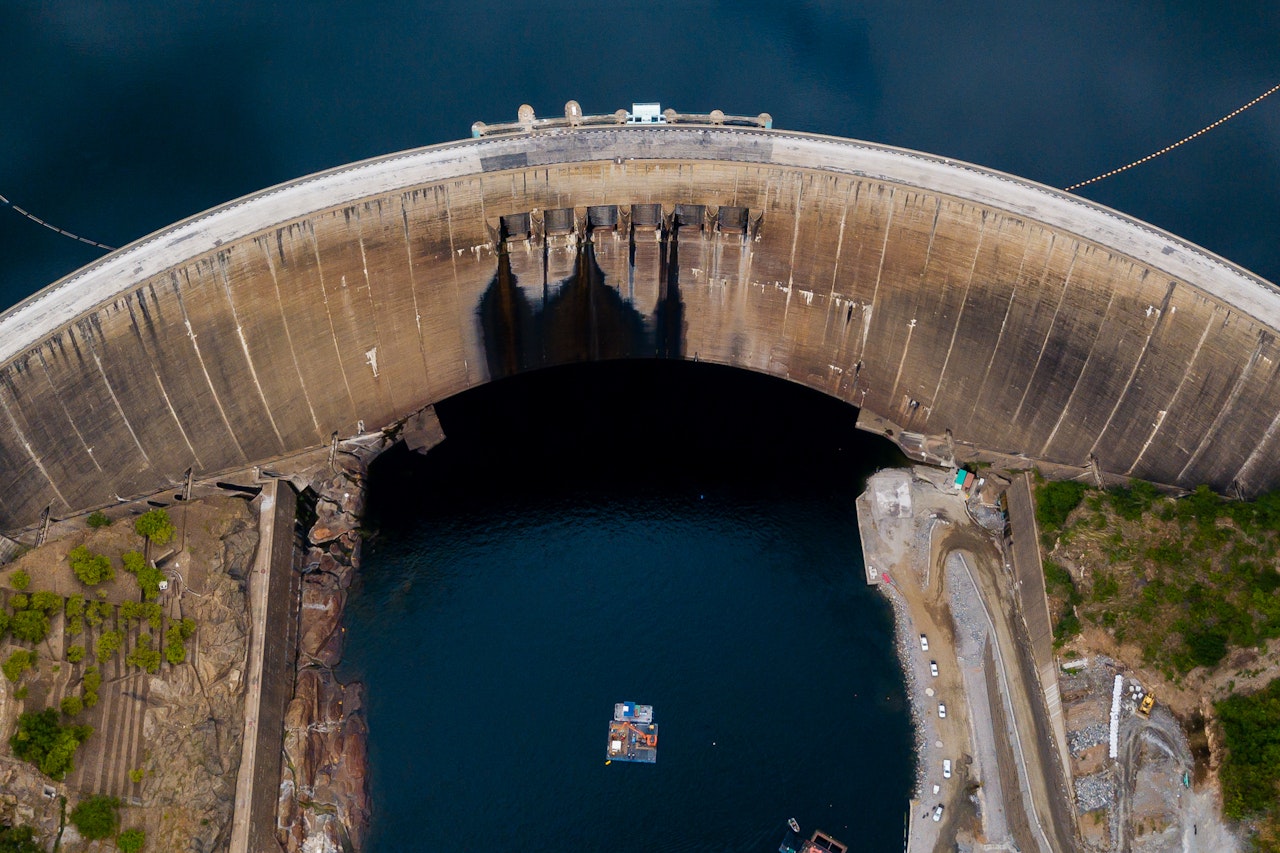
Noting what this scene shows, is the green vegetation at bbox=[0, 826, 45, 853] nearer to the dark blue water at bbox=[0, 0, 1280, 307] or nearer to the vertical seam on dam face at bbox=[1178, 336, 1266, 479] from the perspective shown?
the dark blue water at bbox=[0, 0, 1280, 307]

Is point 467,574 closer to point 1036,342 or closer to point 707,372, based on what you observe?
point 707,372

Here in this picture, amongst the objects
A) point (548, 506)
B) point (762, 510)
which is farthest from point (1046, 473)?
point (548, 506)

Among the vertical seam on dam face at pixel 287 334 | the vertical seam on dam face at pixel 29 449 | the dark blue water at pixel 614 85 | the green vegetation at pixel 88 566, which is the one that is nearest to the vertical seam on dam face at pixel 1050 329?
the dark blue water at pixel 614 85

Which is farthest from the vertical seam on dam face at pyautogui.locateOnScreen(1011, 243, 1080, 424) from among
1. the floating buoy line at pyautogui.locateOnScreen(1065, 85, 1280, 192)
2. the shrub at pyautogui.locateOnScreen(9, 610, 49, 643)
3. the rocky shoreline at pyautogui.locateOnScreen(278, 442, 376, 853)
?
the shrub at pyautogui.locateOnScreen(9, 610, 49, 643)

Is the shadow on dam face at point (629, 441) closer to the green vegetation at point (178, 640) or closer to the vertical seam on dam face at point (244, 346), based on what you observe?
the vertical seam on dam face at point (244, 346)

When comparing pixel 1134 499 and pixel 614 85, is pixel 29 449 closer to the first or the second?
pixel 614 85

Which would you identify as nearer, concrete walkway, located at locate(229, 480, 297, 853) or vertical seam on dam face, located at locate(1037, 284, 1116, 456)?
concrete walkway, located at locate(229, 480, 297, 853)
